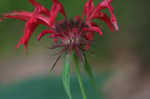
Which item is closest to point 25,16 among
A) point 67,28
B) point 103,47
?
point 67,28

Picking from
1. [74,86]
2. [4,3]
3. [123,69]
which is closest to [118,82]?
[123,69]

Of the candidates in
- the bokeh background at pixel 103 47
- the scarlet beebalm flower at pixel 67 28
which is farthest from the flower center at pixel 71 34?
the bokeh background at pixel 103 47

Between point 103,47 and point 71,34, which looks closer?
point 71,34

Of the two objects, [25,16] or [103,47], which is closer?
[25,16]

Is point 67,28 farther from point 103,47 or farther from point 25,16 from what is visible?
point 103,47

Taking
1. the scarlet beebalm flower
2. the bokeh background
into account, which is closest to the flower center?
the scarlet beebalm flower

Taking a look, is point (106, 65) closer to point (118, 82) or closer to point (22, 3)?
point (118, 82)

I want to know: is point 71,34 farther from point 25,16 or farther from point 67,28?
point 25,16

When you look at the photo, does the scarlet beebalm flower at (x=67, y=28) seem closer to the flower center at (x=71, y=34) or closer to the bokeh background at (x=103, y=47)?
the flower center at (x=71, y=34)

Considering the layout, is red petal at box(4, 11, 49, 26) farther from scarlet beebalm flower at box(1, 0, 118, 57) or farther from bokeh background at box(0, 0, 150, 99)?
bokeh background at box(0, 0, 150, 99)

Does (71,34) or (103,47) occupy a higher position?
(71,34)

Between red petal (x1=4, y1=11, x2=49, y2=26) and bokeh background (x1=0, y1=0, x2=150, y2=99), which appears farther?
bokeh background (x1=0, y1=0, x2=150, y2=99)
